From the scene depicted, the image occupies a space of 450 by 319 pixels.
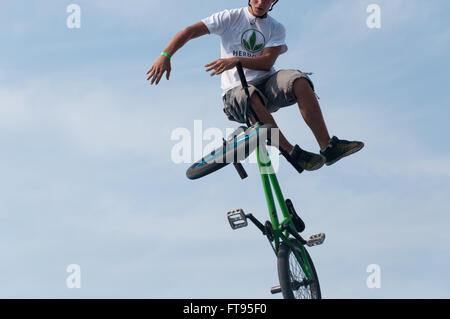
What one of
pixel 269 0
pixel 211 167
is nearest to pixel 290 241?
pixel 211 167

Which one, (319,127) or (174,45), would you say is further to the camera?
(319,127)

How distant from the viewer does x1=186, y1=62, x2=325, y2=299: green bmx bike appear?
21.0 ft

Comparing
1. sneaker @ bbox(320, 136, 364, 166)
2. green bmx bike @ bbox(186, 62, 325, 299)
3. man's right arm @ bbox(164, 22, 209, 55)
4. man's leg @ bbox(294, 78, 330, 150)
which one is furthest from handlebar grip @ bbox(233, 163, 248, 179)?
man's right arm @ bbox(164, 22, 209, 55)

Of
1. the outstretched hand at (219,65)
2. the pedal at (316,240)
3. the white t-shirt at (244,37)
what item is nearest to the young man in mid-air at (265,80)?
the white t-shirt at (244,37)

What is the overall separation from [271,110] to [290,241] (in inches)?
73.3

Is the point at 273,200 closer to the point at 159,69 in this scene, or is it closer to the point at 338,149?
the point at 338,149

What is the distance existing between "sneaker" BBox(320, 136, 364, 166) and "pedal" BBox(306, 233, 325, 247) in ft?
3.73

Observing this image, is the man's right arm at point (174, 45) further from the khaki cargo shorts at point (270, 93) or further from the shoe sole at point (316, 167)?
the shoe sole at point (316, 167)

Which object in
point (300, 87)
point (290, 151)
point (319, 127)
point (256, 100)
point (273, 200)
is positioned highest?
point (300, 87)

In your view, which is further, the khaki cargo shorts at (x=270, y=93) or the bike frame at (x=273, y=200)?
the khaki cargo shorts at (x=270, y=93)

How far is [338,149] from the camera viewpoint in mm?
7633

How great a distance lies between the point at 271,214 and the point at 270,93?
1.67 metres

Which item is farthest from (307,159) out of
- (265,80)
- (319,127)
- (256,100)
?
(265,80)

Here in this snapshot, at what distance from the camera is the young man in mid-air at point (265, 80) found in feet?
23.9
